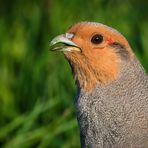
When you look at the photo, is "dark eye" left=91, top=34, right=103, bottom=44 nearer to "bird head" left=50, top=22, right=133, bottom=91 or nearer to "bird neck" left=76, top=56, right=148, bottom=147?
"bird head" left=50, top=22, right=133, bottom=91

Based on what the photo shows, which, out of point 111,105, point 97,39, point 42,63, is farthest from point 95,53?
point 42,63

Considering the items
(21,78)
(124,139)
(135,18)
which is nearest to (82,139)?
(124,139)

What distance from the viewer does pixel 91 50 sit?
546 centimetres

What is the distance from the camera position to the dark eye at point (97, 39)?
5429 millimetres

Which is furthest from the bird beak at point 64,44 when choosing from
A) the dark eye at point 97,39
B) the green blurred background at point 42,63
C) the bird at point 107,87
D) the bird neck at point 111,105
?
the green blurred background at point 42,63

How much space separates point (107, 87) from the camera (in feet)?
17.6

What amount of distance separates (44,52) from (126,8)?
122 centimetres

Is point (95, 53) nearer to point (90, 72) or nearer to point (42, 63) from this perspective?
point (90, 72)

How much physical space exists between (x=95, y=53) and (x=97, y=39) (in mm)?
95

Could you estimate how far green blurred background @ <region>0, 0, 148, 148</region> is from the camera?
8.09m

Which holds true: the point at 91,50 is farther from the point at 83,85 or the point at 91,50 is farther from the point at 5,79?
the point at 5,79

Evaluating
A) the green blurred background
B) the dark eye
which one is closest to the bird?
the dark eye

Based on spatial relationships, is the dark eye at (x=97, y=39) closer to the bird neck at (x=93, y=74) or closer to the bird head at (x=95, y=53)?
the bird head at (x=95, y=53)

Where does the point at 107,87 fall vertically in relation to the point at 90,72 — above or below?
below
